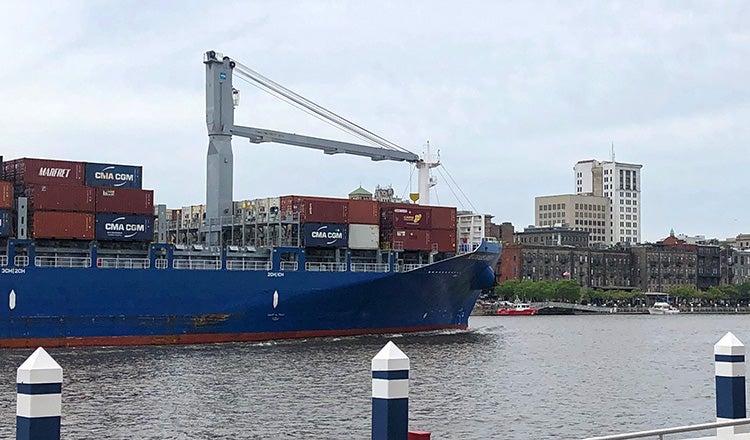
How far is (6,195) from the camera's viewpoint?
41.2 metres

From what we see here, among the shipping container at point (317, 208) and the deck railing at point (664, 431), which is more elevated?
the shipping container at point (317, 208)

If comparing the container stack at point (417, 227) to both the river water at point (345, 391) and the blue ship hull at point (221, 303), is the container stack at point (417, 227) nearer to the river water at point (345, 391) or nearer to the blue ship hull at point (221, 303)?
the blue ship hull at point (221, 303)

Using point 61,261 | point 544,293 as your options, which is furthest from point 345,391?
point 544,293

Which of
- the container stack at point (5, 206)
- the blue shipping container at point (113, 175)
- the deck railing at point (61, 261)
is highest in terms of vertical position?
the blue shipping container at point (113, 175)

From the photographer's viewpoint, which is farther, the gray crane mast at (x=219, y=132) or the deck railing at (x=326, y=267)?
the gray crane mast at (x=219, y=132)

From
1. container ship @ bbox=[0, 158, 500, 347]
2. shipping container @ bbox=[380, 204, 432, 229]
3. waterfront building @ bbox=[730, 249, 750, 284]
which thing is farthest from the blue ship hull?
waterfront building @ bbox=[730, 249, 750, 284]

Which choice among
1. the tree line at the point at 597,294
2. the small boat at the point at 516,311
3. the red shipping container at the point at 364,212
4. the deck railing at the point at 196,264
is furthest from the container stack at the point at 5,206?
the tree line at the point at 597,294

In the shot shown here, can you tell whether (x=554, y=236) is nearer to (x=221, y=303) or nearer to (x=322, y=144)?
(x=322, y=144)

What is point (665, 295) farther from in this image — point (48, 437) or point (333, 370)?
point (48, 437)

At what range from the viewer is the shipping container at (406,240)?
52.2 m

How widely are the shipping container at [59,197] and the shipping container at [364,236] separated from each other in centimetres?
1318

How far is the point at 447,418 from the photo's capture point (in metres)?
24.1

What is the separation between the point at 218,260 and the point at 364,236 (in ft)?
24.6

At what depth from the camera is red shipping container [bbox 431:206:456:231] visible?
53.8 meters
